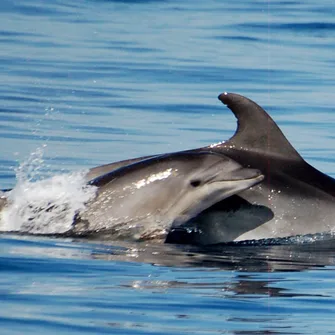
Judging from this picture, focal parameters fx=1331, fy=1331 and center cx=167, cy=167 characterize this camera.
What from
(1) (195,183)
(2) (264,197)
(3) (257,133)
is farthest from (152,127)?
(1) (195,183)

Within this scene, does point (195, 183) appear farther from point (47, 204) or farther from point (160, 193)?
point (47, 204)

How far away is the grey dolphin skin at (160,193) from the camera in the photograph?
1141 cm

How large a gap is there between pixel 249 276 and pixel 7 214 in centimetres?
307

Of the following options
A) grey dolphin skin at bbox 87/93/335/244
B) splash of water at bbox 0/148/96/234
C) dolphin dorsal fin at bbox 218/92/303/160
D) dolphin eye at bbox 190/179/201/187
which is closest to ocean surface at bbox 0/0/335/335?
splash of water at bbox 0/148/96/234

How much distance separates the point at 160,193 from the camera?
38.3 ft

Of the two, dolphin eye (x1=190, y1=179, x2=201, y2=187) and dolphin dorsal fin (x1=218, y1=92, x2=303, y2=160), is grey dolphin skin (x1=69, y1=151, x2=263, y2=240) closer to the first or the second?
dolphin eye (x1=190, y1=179, x2=201, y2=187)

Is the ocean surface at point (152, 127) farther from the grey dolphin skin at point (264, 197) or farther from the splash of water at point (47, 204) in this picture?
the grey dolphin skin at point (264, 197)

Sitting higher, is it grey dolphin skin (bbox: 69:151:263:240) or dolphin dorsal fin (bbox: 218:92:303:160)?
dolphin dorsal fin (bbox: 218:92:303:160)

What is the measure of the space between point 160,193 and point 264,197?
108 centimetres

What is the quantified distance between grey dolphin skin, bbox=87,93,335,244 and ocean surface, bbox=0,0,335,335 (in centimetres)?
24

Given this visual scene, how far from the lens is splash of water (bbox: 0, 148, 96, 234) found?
12.1 m

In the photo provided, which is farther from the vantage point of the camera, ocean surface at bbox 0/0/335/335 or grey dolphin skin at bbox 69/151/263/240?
grey dolphin skin at bbox 69/151/263/240

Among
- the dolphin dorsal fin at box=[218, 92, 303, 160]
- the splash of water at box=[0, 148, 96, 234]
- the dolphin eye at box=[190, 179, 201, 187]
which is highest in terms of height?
the dolphin dorsal fin at box=[218, 92, 303, 160]

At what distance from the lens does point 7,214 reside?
1238 centimetres
